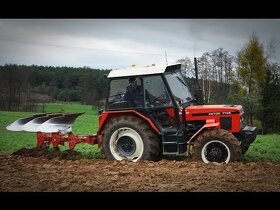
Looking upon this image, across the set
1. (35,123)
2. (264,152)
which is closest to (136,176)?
(35,123)

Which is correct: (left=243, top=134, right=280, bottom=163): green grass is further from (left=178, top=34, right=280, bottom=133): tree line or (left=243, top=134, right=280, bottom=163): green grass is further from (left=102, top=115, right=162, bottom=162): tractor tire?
(left=178, top=34, right=280, bottom=133): tree line

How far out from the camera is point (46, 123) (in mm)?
9836

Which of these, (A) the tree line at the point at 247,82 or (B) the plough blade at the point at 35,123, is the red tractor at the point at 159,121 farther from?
(A) the tree line at the point at 247,82

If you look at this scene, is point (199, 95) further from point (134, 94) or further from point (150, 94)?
point (134, 94)

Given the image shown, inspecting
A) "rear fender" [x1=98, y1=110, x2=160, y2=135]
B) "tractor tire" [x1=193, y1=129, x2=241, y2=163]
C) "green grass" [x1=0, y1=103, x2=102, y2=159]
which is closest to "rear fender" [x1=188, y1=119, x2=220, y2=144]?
"tractor tire" [x1=193, y1=129, x2=241, y2=163]

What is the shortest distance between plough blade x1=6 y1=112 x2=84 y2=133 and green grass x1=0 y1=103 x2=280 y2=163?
0.91 meters

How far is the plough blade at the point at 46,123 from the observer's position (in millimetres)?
9789

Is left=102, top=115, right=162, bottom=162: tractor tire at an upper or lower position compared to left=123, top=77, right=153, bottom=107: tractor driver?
lower

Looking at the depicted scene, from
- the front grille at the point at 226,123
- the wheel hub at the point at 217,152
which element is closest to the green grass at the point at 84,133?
the front grille at the point at 226,123

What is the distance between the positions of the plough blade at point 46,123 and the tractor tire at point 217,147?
3.46 meters

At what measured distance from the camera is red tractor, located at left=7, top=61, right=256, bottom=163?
8.14 metres

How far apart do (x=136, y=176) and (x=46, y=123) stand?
3.57 m
